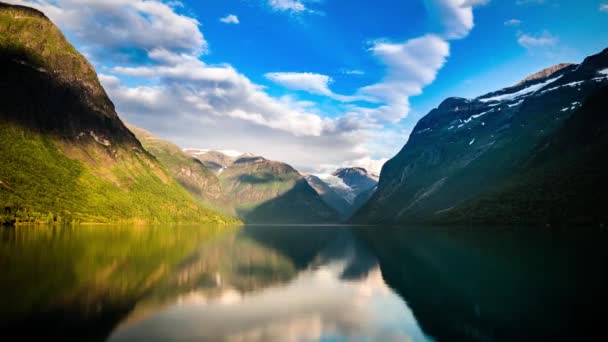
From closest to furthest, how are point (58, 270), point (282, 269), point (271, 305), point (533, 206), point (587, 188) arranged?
1. point (271, 305)
2. point (58, 270)
3. point (282, 269)
4. point (587, 188)
5. point (533, 206)

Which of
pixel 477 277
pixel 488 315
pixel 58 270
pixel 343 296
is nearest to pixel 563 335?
pixel 488 315

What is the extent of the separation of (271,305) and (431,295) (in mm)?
14732

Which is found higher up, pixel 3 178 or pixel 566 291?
pixel 3 178

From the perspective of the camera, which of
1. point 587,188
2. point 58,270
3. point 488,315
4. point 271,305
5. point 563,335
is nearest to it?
point 563,335

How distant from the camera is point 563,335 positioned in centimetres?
2222

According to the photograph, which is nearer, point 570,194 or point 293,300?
point 293,300

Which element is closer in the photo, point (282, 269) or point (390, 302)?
point (390, 302)

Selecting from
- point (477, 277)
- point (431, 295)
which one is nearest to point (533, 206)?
point (477, 277)

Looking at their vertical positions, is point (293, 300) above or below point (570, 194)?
below

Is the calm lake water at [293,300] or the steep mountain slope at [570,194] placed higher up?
the steep mountain slope at [570,194]

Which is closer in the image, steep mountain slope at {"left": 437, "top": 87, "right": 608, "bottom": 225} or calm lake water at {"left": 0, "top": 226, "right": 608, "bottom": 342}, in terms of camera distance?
calm lake water at {"left": 0, "top": 226, "right": 608, "bottom": 342}

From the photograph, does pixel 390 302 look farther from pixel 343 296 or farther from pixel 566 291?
pixel 566 291

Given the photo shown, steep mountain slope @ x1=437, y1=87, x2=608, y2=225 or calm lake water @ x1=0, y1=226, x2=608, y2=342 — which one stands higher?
steep mountain slope @ x1=437, y1=87, x2=608, y2=225

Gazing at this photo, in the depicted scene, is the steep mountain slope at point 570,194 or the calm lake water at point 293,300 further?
the steep mountain slope at point 570,194
